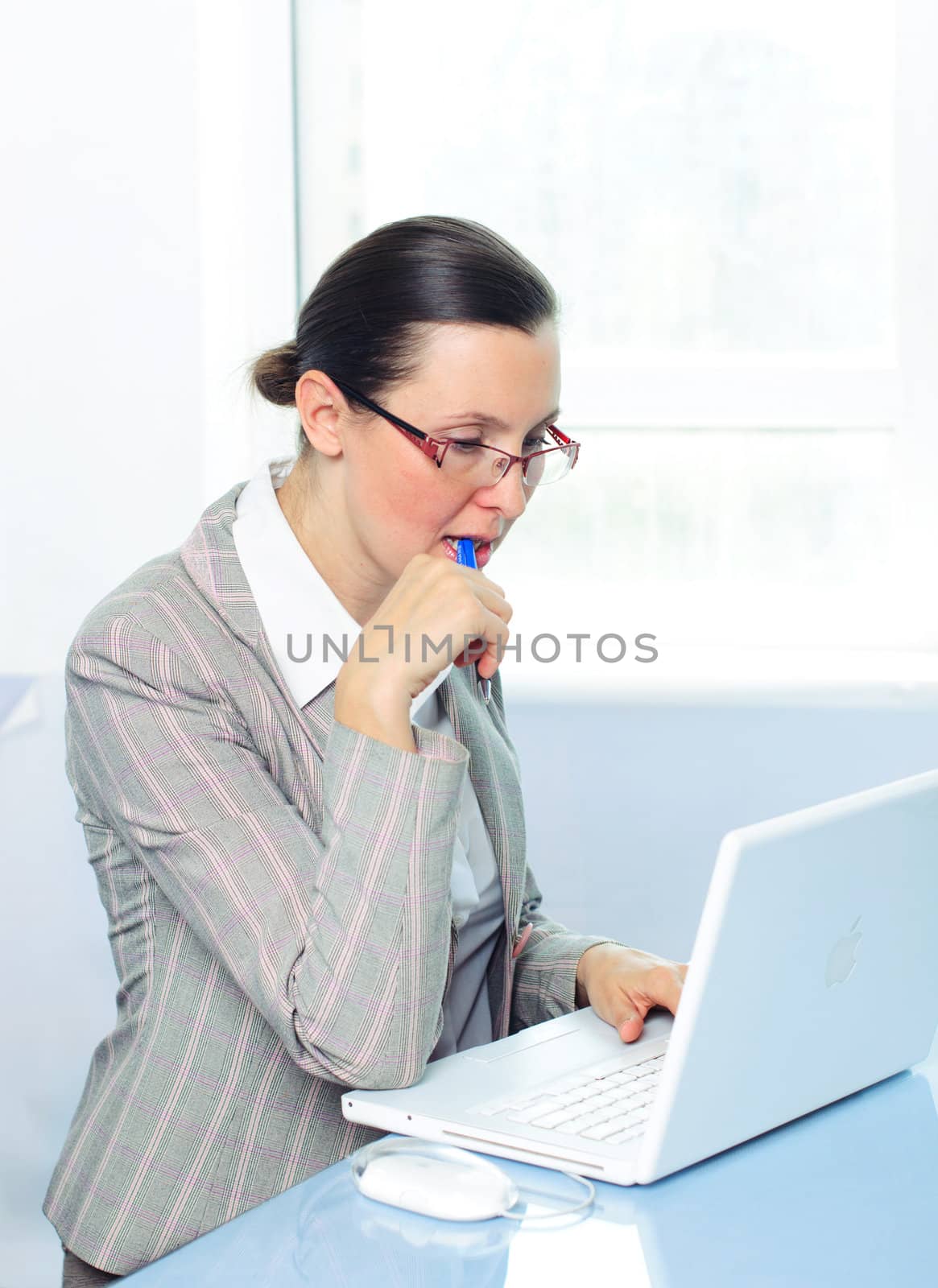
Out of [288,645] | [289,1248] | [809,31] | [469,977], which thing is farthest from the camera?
[809,31]

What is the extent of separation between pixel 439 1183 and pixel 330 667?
52 cm

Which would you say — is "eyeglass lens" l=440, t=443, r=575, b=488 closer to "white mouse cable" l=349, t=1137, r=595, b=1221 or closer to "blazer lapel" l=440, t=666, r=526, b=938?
"blazer lapel" l=440, t=666, r=526, b=938

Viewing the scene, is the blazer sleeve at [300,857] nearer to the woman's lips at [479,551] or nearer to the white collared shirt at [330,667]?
the white collared shirt at [330,667]

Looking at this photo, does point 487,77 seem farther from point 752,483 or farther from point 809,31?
point 752,483

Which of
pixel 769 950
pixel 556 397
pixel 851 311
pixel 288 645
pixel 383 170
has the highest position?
pixel 383 170

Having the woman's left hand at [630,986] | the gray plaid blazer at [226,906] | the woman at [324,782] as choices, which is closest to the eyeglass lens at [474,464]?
the woman at [324,782]

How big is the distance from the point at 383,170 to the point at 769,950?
74.8 inches

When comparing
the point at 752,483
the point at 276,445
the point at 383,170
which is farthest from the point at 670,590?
the point at 383,170

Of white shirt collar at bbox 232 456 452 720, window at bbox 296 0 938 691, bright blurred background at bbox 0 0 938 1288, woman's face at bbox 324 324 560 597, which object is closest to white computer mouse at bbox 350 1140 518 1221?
white shirt collar at bbox 232 456 452 720

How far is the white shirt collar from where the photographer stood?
120cm

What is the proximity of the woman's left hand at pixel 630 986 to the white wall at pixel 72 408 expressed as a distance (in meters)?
1.13

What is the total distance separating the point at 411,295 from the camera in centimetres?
122

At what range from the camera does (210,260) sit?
7.41ft

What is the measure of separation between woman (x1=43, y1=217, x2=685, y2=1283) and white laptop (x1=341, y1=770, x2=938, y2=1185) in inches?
2.9
